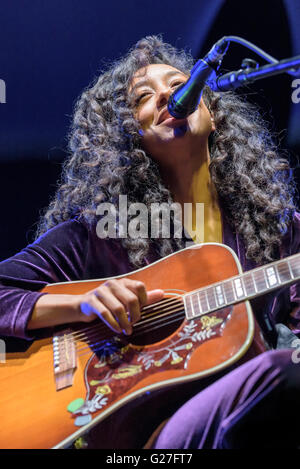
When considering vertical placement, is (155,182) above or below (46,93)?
below

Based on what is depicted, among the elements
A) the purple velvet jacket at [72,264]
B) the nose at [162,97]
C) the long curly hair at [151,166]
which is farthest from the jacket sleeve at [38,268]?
the nose at [162,97]

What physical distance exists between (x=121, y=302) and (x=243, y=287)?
12.8 inches

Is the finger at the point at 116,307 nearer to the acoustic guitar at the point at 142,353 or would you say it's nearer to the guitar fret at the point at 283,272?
the acoustic guitar at the point at 142,353

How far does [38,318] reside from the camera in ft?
4.12

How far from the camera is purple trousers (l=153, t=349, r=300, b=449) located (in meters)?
0.94

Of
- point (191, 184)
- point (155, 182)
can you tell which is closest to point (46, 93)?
point (155, 182)

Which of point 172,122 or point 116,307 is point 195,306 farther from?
point 172,122

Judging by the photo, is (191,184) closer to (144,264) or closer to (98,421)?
(144,264)

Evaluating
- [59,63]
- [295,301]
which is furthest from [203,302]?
[59,63]

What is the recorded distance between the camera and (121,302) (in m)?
1.11

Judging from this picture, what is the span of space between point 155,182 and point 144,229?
21 cm

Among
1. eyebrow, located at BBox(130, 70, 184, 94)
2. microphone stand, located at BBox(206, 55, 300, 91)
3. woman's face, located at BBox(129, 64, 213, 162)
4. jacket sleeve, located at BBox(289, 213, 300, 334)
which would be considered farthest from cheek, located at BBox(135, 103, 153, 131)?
jacket sleeve, located at BBox(289, 213, 300, 334)

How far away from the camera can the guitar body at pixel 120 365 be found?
3.37 ft

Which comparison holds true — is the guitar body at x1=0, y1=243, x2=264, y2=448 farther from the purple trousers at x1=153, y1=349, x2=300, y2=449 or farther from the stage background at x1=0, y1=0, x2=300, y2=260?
the stage background at x1=0, y1=0, x2=300, y2=260
